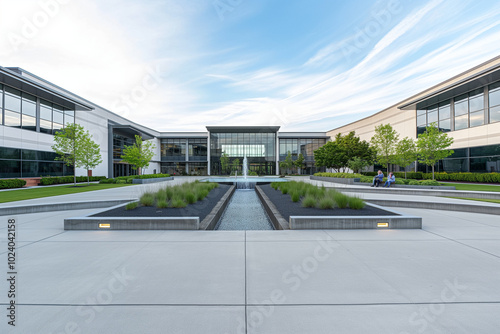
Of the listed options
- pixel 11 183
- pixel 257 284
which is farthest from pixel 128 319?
pixel 11 183

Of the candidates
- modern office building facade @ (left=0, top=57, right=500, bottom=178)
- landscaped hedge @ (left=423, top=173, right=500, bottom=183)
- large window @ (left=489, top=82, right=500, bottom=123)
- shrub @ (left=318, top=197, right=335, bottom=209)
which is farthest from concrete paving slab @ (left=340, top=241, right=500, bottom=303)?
large window @ (left=489, top=82, right=500, bottom=123)

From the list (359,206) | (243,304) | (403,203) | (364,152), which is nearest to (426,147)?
(364,152)

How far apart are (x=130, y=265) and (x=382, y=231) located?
6.35m

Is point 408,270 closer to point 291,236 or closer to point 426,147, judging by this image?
point 291,236

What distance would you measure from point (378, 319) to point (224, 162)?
174ft

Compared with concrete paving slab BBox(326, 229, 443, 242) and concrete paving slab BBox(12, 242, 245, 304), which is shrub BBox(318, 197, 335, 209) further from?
concrete paving slab BBox(12, 242, 245, 304)

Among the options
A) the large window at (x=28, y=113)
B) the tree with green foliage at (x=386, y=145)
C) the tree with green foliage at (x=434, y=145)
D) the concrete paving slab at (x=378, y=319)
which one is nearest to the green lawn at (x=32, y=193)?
the large window at (x=28, y=113)

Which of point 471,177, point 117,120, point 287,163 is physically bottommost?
point 471,177

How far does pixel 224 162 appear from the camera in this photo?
5522 centimetres

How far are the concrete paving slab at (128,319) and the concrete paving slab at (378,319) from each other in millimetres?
369

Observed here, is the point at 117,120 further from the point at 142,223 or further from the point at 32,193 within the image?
the point at 142,223

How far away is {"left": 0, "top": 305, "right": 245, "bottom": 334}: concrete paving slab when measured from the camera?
8.44ft

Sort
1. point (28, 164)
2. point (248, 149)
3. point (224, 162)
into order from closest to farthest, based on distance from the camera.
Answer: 1. point (28, 164)
2. point (224, 162)
3. point (248, 149)

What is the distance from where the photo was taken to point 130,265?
4.30 meters
